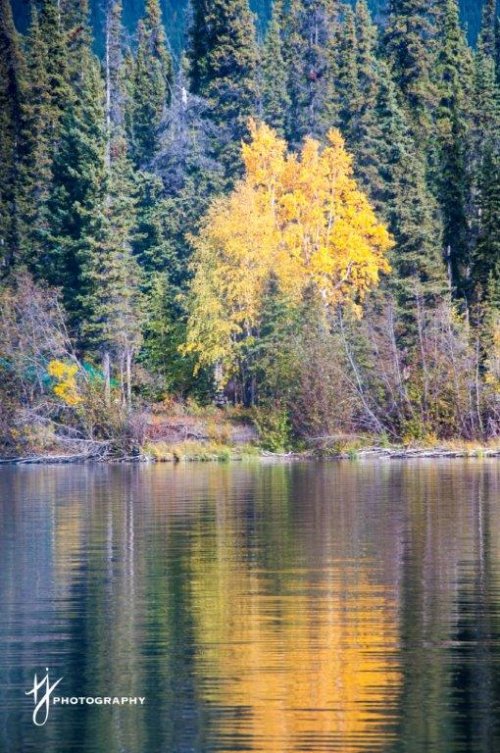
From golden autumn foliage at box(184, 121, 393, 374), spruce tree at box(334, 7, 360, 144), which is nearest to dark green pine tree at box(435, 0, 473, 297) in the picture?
spruce tree at box(334, 7, 360, 144)

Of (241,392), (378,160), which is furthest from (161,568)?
(378,160)

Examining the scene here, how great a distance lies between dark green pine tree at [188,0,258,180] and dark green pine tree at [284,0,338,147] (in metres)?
3.82

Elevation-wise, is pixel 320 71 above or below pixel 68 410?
above

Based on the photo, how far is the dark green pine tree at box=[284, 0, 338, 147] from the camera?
300 ft

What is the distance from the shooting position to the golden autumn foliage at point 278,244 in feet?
217

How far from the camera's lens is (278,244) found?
68062 millimetres

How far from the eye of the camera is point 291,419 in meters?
61.3

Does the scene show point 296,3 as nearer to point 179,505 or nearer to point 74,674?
point 179,505

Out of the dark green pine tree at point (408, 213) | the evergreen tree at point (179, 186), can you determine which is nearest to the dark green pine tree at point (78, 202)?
the evergreen tree at point (179, 186)

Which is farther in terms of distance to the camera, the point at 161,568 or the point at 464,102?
the point at 464,102

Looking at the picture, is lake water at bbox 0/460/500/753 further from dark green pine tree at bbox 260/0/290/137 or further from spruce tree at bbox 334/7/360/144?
dark green pine tree at bbox 260/0/290/137

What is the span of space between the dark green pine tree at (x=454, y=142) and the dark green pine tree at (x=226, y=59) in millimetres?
10006

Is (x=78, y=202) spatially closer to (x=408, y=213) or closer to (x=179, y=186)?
(x=408, y=213)

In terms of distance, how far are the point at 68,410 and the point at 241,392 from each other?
865cm
